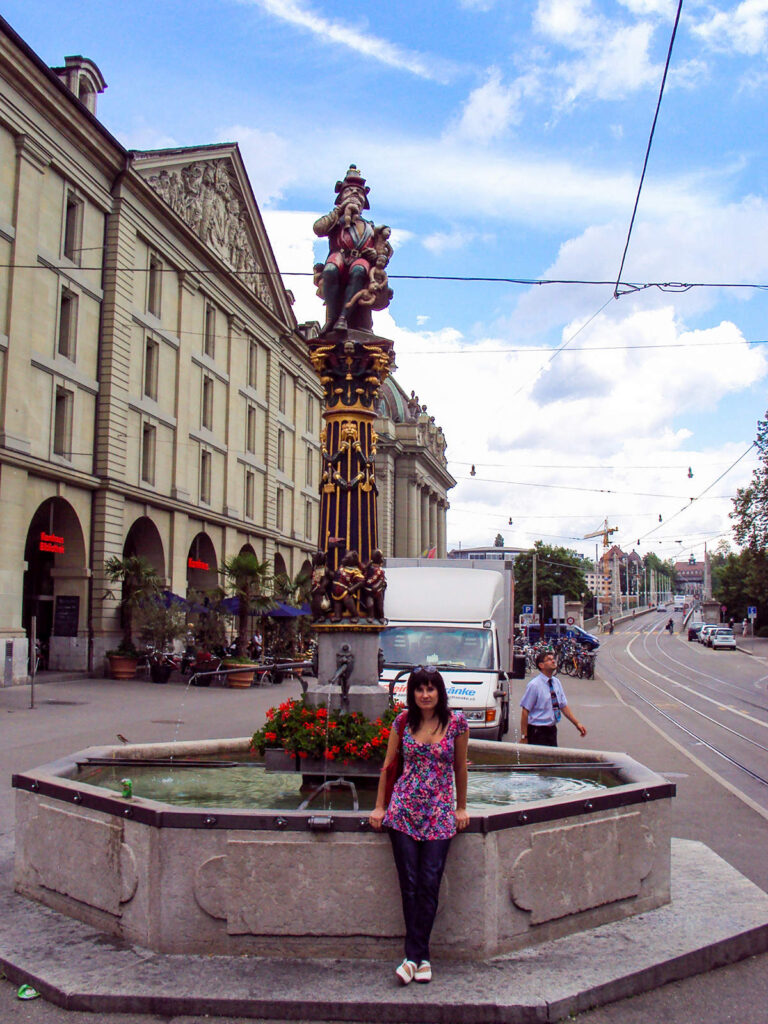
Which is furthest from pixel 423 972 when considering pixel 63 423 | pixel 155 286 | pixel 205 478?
pixel 205 478

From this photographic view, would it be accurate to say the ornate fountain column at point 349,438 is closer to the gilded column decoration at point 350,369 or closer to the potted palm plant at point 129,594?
the gilded column decoration at point 350,369

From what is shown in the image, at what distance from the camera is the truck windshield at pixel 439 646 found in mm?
15539

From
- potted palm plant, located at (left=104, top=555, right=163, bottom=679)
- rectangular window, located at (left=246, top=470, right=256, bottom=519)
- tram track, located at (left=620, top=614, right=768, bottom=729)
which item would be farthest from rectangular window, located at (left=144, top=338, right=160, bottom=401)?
tram track, located at (left=620, top=614, right=768, bottom=729)

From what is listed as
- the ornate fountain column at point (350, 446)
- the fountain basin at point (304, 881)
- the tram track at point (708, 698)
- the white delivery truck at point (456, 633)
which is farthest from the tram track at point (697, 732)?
the fountain basin at point (304, 881)

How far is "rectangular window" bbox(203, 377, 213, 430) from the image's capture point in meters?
42.5

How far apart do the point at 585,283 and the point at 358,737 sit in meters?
11.9

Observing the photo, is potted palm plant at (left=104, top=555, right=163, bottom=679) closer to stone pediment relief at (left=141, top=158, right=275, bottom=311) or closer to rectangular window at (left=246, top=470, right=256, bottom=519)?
stone pediment relief at (left=141, top=158, right=275, bottom=311)

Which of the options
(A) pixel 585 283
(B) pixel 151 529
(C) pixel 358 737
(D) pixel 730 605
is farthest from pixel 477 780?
(D) pixel 730 605

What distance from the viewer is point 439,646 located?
15875 millimetres

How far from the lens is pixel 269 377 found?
5038 cm

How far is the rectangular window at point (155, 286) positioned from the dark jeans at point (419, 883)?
34.4m

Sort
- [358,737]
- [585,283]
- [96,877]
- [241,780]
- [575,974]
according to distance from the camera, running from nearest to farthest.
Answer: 1. [575,974]
2. [96,877]
3. [358,737]
4. [241,780]
5. [585,283]

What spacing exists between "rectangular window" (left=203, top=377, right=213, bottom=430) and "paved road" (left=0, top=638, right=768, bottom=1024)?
1345cm

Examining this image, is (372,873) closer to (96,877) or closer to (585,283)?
(96,877)
